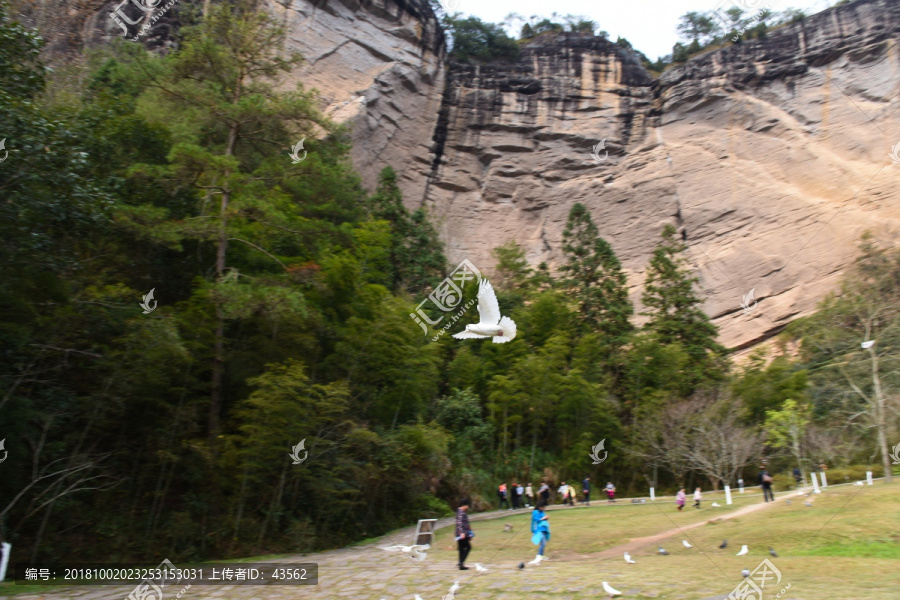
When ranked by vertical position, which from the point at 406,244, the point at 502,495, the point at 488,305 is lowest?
the point at 502,495

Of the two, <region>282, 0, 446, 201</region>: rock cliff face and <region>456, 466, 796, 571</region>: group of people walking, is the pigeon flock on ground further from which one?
<region>282, 0, 446, 201</region>: rock cliff face

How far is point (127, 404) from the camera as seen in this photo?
11141mm

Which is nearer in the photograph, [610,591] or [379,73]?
[610,591]

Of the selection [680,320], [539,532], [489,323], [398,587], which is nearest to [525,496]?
[489,323]

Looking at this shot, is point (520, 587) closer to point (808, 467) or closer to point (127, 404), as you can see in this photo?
point (127, 404)

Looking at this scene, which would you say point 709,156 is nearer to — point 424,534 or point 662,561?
point 424,534

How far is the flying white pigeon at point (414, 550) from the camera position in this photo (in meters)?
9.22

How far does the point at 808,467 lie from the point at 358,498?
1389 centimetres

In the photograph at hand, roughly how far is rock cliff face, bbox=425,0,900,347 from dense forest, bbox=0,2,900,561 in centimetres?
957

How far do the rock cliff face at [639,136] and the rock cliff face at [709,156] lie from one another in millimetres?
77

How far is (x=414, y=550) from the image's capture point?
9.66 m

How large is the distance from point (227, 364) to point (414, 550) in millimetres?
5493

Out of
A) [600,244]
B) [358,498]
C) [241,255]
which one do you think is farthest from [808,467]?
[241,255]

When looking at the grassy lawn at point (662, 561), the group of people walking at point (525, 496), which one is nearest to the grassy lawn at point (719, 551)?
the grassy lawn at point (662, 561)
